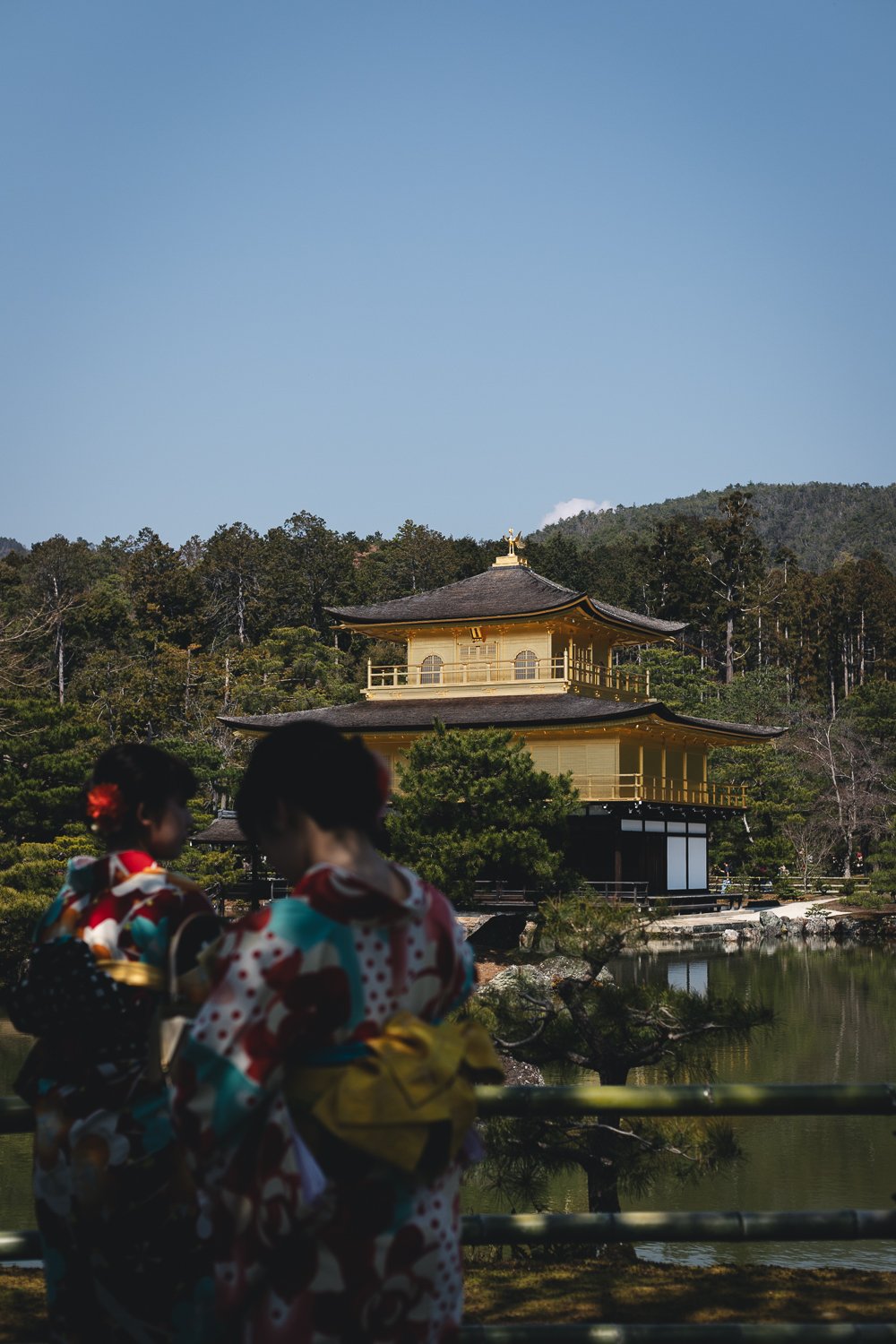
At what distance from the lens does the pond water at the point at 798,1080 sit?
8555 millimetres

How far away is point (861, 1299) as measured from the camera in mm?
3656

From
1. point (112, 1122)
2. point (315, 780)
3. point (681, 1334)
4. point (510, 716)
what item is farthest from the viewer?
point (510, 716)

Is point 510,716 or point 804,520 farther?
point 804,520

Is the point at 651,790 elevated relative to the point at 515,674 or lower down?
lower down

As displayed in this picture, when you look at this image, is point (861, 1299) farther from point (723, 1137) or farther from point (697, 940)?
point (697, 940)

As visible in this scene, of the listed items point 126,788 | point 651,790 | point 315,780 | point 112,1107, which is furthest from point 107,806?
point 651,790

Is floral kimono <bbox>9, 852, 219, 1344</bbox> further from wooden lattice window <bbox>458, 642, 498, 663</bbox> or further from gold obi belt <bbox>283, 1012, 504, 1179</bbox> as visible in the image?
wooden lattice window <bbox>458, 642, 498, 663</bbox>

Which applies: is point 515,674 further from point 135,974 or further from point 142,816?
point 135,974

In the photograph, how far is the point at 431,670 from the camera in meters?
32.3

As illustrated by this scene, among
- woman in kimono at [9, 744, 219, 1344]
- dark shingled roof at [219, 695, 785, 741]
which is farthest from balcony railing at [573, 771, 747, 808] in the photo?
woman in kimono at [9, 744, 219, 1344]

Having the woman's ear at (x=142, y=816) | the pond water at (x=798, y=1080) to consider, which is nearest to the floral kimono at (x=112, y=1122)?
the woman's ear at (x=142, y=816)

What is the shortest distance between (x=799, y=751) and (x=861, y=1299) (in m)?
35.1

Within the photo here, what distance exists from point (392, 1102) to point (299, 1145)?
0.42 ft

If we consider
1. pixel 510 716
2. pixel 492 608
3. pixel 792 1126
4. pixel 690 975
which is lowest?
pixel 690 975
